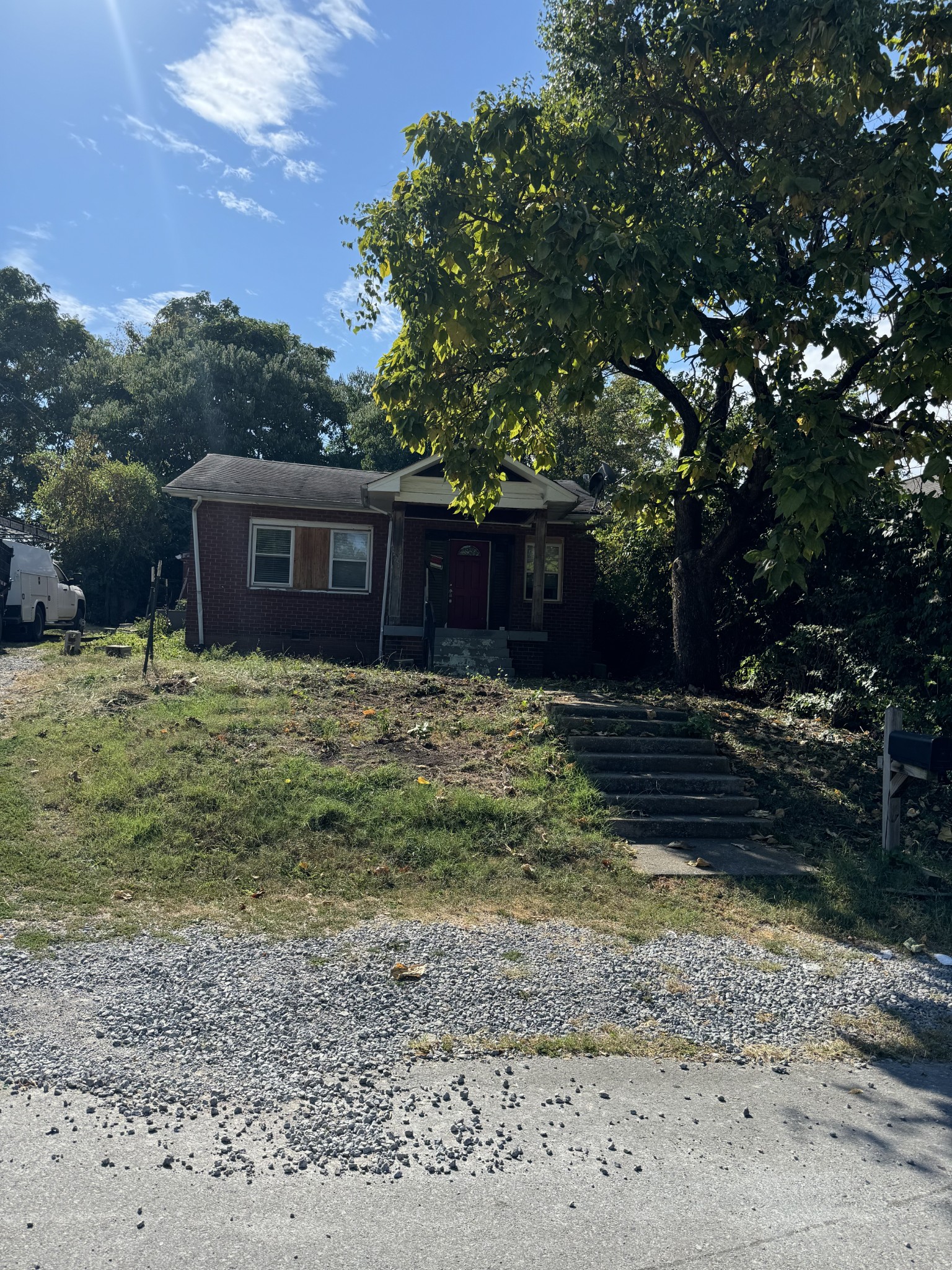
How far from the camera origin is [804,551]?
812cm

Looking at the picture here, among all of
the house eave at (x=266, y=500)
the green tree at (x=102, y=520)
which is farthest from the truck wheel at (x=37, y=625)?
the green tree at (x=102, y=520)

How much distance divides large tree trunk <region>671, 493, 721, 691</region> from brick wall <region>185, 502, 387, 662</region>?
7.30 metres

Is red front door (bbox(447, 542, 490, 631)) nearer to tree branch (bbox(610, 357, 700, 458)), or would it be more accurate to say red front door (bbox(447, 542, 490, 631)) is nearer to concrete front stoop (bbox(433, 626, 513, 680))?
concrete front stoop (bbox(433, 626, 513, 680))

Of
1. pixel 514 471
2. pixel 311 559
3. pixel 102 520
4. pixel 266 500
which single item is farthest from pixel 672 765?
pixel 102 520

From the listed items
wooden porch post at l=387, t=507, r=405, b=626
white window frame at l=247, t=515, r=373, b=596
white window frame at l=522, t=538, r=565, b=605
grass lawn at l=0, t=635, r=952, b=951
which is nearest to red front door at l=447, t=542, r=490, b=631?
white window frame at l=522, t=538, r=565, b=605

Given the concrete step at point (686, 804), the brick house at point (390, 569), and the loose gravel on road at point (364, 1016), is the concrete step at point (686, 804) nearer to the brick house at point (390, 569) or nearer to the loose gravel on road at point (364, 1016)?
the loose gravel on road at point (364, 1016)

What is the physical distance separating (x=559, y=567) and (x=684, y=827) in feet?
39.0

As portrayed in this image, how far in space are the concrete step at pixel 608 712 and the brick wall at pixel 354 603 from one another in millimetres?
7259

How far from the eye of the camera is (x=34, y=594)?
20.1m

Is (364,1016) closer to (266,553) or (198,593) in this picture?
(198,593)

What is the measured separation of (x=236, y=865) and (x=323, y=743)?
271 centimetres

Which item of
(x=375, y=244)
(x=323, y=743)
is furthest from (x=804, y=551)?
(x=375, y=244)

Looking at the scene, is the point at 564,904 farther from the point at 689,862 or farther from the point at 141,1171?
the point at 141,1171

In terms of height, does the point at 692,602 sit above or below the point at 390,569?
below
